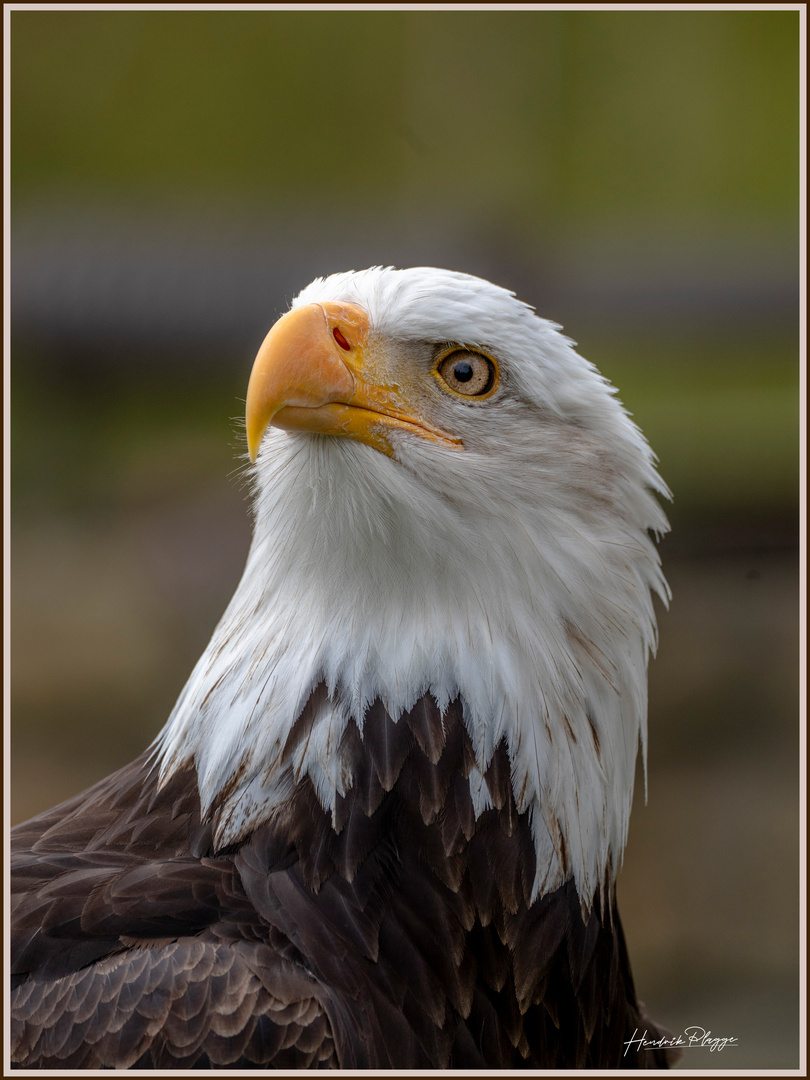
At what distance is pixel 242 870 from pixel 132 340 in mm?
5895

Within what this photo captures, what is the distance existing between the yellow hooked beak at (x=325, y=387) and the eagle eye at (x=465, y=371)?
8 centimetres

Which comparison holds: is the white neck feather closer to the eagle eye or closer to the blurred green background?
the eagle eye

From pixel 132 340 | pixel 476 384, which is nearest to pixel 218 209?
pixel 132 340

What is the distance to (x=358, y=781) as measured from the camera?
152 cm

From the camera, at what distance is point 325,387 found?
150 centimetres

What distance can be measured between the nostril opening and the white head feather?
0.22 ft

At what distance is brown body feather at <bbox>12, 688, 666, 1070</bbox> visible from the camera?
1300mm

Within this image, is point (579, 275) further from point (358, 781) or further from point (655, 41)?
point (358, 781)

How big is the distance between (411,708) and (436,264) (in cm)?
496

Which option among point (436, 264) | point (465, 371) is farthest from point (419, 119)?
point (465, 371)
